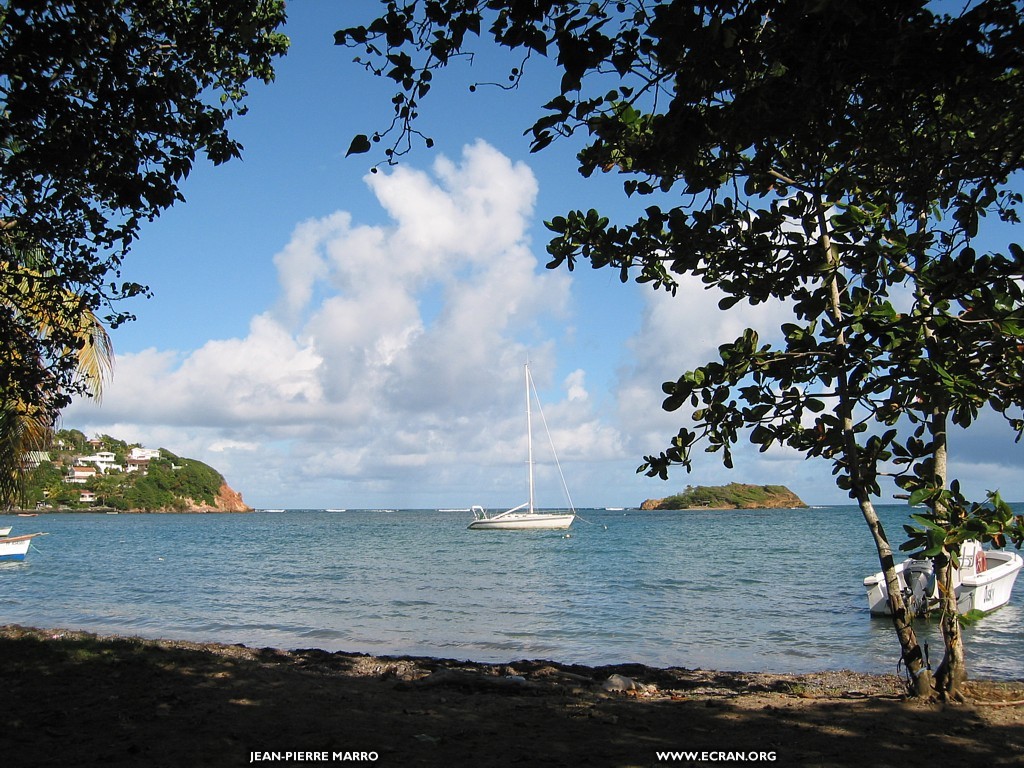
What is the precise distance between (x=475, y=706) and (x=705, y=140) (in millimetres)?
4850

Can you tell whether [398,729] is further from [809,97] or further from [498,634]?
[498,634]

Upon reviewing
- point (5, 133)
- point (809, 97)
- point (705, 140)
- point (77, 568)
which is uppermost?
point (5, 133)

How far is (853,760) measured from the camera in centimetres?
451

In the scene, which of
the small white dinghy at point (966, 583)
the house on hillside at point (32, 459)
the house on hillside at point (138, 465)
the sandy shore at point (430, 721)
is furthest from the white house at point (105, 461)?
the sandy shore at point (430, 721)

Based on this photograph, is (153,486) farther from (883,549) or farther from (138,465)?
(883,549)

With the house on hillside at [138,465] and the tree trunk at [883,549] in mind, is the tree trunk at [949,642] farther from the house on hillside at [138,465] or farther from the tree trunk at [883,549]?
the house on hillside at [138,465]

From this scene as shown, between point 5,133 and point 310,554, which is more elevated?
point 5,133

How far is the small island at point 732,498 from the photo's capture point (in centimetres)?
13738

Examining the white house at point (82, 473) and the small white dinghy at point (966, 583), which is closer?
the small white dinghy at point (966, 583)

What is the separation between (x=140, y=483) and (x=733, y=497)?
106208mm

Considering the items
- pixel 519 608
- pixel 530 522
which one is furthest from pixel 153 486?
pixel 519 608

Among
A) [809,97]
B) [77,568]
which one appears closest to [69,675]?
[809,97]

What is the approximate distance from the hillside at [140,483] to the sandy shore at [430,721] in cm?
11127

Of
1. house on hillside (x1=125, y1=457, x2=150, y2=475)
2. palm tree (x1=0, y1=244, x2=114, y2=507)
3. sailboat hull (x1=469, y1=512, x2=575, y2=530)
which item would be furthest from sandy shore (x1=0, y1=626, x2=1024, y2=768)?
house on hillside (x1=125, y1=457, x2=150, y2=475)
